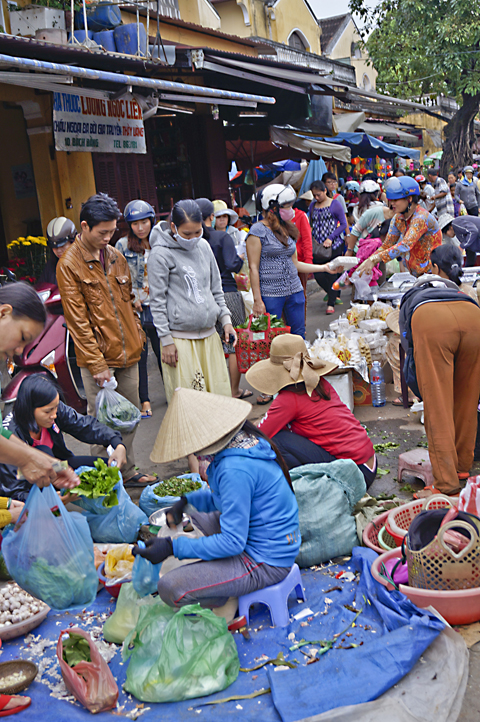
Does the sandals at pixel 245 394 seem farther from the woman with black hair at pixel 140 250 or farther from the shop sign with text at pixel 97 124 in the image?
the shop sign with text at pixel 97 124

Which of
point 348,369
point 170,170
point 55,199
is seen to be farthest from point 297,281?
point 170,170

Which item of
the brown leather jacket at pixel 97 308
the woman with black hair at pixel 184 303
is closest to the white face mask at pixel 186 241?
A: the woman with black hair at pixel 184 303

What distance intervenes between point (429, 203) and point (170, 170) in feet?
14.8

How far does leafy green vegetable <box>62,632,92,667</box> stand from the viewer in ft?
9.00

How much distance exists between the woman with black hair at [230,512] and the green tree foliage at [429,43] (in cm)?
2039

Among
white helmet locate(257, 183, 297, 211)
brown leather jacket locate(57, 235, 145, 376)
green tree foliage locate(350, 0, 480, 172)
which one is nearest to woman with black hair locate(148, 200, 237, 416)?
brown leather jacket locate(57, 235, 145, 376)

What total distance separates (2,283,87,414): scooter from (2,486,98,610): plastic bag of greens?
2765 millimetres

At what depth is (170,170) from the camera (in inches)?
430

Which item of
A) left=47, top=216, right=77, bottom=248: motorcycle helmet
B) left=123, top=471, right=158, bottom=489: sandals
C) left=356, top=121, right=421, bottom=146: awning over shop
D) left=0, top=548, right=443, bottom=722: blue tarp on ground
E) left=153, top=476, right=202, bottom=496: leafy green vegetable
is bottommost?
left=0, top=548, right=443, bottom=722: blue tarp on ground

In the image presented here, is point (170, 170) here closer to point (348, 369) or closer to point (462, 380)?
point (348, 369)

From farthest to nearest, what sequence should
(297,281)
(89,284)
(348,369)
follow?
(297,281), (348,369), (89,284)

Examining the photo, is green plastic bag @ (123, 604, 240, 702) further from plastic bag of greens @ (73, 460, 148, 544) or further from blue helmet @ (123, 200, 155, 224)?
blue helmet @ (123, 200, 155, 224)

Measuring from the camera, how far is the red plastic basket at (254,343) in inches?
233

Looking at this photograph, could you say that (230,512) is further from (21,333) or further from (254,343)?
(254,343)
